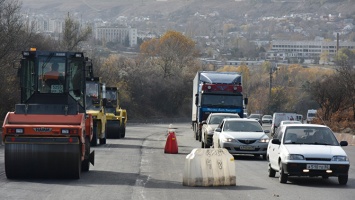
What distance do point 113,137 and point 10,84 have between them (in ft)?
29.4

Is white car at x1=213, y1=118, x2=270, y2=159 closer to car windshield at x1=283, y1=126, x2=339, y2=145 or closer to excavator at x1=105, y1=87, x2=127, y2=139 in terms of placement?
car windshield at x1=283, y1=126, x2=339, y2=145

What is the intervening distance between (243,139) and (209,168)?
1068cm

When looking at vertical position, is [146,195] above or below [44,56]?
below

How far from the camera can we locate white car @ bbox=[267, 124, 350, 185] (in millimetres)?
20328

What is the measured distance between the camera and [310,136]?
21750 mm

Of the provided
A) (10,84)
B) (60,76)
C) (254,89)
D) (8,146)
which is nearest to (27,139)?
(8,146)

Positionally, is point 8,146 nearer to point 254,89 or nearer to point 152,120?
point 152,120

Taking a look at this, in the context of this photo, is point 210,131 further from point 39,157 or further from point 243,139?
point 39,157

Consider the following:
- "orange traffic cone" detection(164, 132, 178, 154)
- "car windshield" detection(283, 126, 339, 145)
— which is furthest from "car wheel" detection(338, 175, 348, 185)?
"orange traffic cone" detection(164, 132, 178, 154)

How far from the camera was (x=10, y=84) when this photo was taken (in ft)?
167

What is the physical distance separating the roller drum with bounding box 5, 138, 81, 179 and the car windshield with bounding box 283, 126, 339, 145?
5.40 meters

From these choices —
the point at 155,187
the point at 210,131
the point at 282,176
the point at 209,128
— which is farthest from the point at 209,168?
the point at 209,128

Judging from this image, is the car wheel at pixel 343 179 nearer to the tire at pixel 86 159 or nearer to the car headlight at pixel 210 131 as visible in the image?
the tire at pixel 86 159

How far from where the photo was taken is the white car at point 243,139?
29.9 metres
